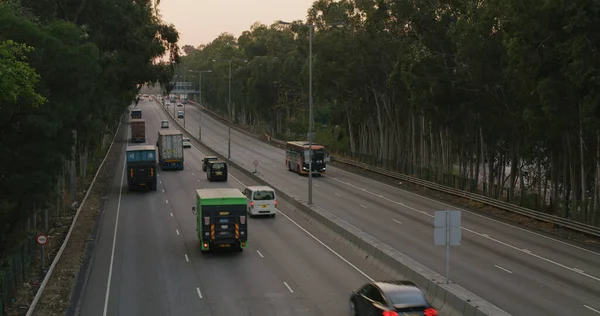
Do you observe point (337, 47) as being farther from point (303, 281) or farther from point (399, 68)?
point (303, 281)

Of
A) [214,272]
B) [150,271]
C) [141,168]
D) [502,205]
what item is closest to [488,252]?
[214,272]

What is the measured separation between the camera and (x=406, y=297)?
17.4 meters

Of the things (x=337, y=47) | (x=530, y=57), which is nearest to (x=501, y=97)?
(x=530, y=57)

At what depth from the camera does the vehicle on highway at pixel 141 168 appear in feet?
168

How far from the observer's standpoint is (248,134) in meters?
119

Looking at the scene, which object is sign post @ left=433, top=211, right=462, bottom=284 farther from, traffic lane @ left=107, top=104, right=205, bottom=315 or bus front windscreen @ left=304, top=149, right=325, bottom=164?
bus front windscreen @ left=304, top=149, right=325, bottom=164

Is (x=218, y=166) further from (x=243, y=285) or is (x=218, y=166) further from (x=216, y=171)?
(x=243, y=285)

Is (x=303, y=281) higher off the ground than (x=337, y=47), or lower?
lower

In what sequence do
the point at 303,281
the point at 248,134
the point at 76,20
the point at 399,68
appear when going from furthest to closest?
the point at 248,134, the point at 399,68, the point at 76,20, the point at 303,281

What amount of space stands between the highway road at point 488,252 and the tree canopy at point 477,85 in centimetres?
504

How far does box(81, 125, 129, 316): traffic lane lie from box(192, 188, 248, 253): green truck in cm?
411

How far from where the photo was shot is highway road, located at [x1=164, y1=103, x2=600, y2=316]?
22422mm

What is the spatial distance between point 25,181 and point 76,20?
1639 centimetres

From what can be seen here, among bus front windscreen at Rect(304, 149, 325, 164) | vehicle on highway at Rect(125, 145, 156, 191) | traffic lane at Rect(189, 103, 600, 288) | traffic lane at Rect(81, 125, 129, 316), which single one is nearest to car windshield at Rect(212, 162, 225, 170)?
vehicle on highway at Rect(125, 145, 156, 191)
